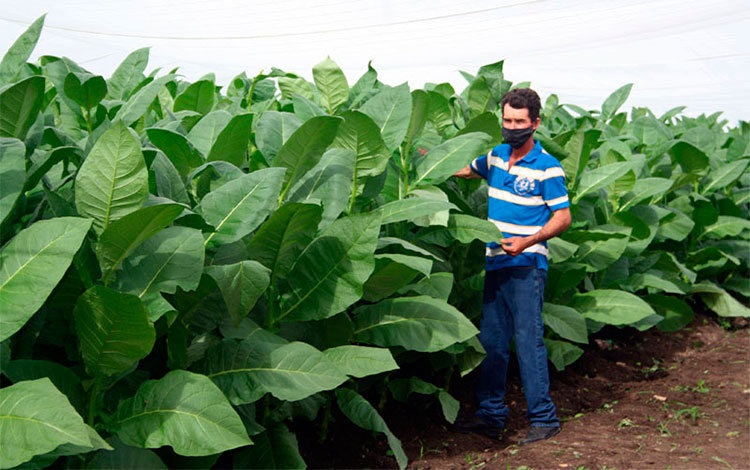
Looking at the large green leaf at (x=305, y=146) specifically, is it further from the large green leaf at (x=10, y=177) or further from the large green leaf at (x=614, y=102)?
the large green leaf at (x=614, y=102)

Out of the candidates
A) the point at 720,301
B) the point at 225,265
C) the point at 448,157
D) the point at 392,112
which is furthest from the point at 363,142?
the point at 720,301

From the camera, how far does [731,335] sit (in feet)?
19.9

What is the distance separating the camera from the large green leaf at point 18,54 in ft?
7.79

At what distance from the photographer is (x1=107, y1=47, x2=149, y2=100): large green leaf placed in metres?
3.68

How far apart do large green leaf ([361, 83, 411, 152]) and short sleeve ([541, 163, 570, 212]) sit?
91cm

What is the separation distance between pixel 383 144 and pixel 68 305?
4.65ft

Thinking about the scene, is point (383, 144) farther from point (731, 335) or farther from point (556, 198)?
point (731, 335)

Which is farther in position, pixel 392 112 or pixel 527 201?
pixel 527 201

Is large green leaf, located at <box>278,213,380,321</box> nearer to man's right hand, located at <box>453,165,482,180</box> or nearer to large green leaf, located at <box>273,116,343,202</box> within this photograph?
large green leaf, located at <box>273,116,343,202</box>

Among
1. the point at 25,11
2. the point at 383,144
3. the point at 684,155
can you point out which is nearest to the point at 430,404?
the point at 383,144

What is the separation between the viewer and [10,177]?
192cm

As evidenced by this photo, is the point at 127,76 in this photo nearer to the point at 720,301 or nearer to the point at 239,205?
the point at 239,205

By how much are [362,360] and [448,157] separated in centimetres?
131

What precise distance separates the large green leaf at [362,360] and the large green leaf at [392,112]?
1.00 meters
